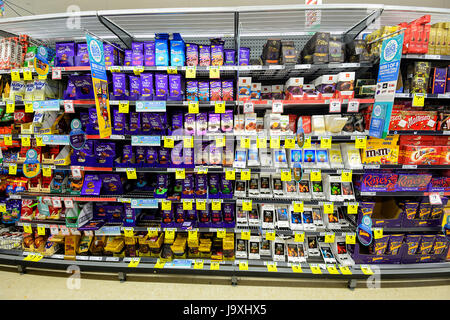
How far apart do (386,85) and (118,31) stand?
2.77 meters

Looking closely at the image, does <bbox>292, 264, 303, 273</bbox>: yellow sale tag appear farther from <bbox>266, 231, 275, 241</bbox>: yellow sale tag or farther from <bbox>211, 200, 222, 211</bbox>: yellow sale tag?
<bbox>211, 200, 222, 211</bbox>: yellow sale tag

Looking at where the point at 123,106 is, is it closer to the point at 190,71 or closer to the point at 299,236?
the point at 190,71

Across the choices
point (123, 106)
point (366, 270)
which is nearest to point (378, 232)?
point (366, 270)

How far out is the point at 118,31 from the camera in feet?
7.23

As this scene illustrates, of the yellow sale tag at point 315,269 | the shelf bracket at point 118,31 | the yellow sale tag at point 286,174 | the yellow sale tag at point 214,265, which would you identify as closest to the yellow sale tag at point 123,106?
the shelf bracket at point 118,31

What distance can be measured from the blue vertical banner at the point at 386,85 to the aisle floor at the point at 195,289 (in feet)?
5.22

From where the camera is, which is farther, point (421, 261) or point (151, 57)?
point (421, 261)

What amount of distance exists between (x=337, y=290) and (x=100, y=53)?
327 centimetres

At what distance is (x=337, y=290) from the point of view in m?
2.02

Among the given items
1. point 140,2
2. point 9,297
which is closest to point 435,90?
point 140,2

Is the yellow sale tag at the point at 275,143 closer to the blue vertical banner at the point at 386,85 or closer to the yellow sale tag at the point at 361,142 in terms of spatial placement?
the yellow sale tag at the point at 361,142

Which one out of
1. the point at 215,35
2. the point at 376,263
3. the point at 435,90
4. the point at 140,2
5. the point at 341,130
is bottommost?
the point at 376,263

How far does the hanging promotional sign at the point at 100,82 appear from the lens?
1723 mm

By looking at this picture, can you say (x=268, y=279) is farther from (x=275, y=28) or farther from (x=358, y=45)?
(x=275, y=28)
